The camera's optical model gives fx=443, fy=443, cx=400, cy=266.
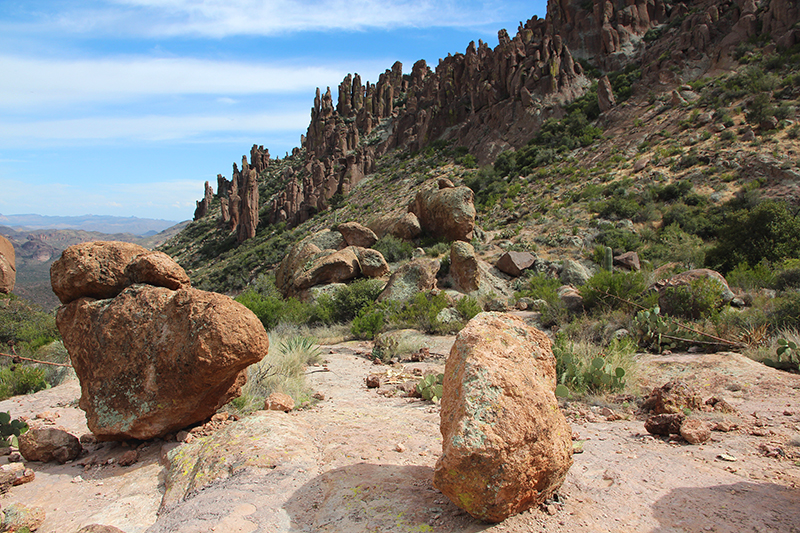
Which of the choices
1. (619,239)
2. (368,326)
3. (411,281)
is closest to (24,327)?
(368,326)

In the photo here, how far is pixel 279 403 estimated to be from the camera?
5191 mm

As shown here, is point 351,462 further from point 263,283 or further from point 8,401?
point 263,283

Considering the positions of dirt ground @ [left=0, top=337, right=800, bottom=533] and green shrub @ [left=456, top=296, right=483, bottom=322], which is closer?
dirt ground @ [left=0, top=337, right=800, bottom=533]

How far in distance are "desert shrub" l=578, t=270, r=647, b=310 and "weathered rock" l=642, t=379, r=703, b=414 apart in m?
5.11

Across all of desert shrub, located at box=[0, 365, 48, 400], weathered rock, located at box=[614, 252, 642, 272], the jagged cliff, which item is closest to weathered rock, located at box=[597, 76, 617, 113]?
the jagged cliff

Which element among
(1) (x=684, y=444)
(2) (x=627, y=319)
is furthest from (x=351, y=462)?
(2) (x=627, y=319)

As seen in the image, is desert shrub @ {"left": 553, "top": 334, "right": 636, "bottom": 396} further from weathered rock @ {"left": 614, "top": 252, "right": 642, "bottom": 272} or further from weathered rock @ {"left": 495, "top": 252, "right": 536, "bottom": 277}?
weathered rock @ {"left": 614, "top": 252, "right": 642, "bottom": 272}

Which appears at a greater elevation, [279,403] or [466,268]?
[466,268]

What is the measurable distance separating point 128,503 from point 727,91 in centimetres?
3355

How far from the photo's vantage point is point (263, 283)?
691 inches

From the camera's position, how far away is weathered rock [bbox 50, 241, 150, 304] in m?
4.66

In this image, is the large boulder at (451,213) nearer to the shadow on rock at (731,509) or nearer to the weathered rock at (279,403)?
the weathered rock at (279,403)

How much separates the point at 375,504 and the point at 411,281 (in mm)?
10829

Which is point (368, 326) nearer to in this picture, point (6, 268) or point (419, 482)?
point (6, 268)
